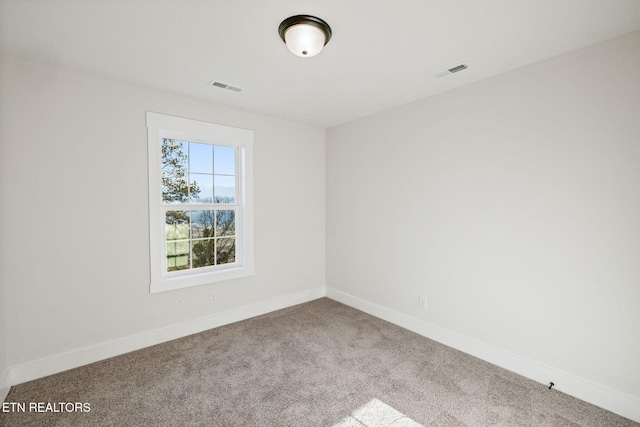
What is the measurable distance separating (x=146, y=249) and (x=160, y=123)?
1256 mm

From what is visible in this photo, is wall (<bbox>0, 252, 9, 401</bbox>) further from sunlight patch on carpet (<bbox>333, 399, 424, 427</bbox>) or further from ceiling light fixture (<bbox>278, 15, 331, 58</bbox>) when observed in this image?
ceiling light fixture (<bbox>278, 15, 331, 58</bbox>)

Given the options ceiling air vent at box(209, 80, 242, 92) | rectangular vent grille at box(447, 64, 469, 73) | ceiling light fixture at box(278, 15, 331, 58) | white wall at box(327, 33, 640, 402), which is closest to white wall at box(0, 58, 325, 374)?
ceiling air vent at box(209, 80, 242, 92)

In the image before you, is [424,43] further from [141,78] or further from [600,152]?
[141,78]

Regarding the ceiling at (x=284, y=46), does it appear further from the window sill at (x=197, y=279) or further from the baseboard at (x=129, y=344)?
the baseboard at (x=129, y=344)

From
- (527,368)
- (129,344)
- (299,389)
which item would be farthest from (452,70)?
(129,344)

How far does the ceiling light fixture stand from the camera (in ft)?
5.88

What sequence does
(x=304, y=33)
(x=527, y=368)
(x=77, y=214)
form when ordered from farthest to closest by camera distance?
1. (x=77, y=214)
2. (x=527, y=368)
3. (x=304, y=33)

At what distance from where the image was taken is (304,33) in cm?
183

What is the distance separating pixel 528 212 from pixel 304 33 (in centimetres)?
220

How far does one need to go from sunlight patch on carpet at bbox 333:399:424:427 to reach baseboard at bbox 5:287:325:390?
1946 millimetres

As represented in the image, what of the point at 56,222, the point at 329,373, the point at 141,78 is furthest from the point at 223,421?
the point at 141,78

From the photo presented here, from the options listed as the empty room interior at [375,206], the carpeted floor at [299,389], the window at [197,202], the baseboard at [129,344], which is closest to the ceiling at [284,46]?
the empty room interior at [375,206]

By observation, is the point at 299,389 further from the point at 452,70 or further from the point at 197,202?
the point at 452,70

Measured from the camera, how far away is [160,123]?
2.91 m
